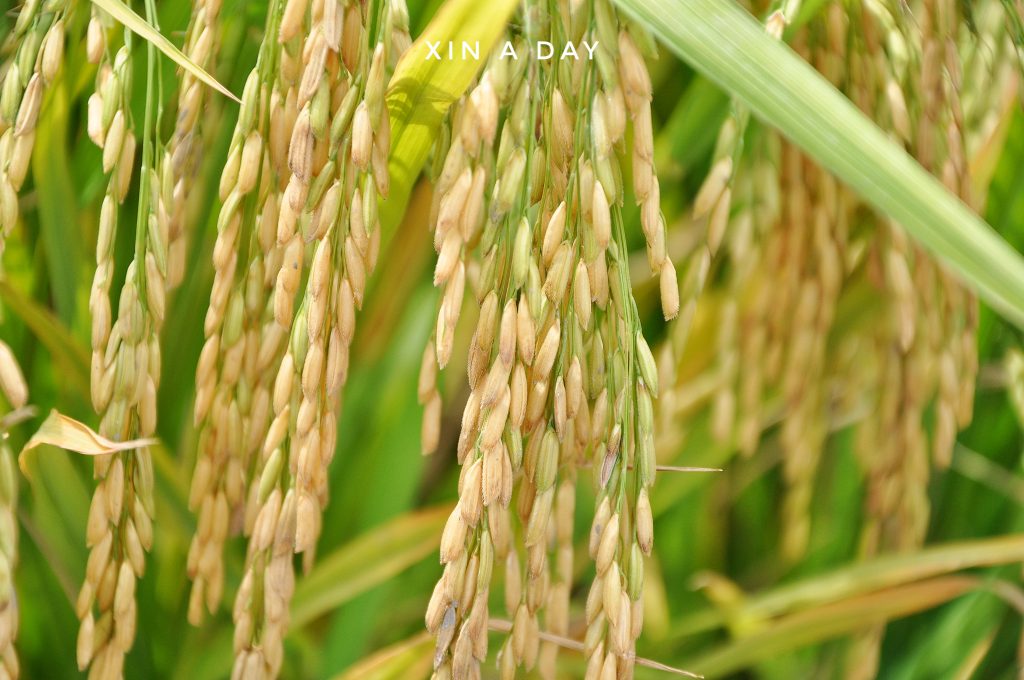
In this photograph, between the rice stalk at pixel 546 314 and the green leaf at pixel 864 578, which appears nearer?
the rice stalk at pixel 546 314

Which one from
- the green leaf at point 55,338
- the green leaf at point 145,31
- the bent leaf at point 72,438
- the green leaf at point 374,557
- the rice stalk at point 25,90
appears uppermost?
the green leaf at point 145,31

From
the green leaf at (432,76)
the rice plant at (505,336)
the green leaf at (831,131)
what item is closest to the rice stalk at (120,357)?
the rice plant at (505,336)

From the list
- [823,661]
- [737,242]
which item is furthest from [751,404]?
[823,661]

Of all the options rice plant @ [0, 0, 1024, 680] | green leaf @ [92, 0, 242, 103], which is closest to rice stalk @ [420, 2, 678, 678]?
rice plant @ [0, 0, 1024, 680]

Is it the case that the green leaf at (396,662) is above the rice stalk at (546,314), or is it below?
below

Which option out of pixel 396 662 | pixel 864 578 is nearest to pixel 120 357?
pixel 396 662

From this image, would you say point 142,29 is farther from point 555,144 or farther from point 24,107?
point 555,144

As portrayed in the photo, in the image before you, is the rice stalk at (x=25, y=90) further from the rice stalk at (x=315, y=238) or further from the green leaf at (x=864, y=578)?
the green leaf at (x=864, y=578)

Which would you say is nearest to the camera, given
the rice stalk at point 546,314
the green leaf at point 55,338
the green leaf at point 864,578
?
the rice stalk at point 546,314

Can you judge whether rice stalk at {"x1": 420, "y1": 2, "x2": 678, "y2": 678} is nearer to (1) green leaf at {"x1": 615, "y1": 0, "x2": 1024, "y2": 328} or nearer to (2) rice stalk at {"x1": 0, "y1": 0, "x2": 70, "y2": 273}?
(1) green leaf at {"x1": 615, "y1": 0, "x2": 1024, "y2": 328}

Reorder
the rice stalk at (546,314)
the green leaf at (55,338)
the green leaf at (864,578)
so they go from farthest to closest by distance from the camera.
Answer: the green leaf at (864,578) < the green leaf at (55,338) < the rice stalk at (546,314)
